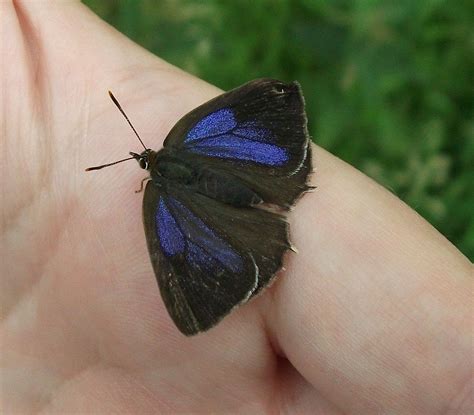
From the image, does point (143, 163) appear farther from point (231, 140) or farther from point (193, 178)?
point (231, 140)

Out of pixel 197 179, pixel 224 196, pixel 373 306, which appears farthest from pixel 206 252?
pixel 373 306

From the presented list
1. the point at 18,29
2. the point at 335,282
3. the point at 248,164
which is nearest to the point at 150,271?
the point at 248,164

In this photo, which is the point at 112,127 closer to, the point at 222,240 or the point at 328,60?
the point at 222,240

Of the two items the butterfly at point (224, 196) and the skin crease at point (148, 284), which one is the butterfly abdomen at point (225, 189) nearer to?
the butterfly at point (224, 196)

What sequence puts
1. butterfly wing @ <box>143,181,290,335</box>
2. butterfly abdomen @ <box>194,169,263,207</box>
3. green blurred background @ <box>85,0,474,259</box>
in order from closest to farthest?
butterfly wing @ <box>143,181,290,335</box>
butterfly abdomen @ <box>194,169,263,207</box>
green blurred background @ <box>85,0,474,259</box>

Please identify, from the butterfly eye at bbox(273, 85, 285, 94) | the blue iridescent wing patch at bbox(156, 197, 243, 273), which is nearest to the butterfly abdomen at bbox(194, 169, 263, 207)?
the blue iridescent wing patch at bbox(156, 197, 243, 273)

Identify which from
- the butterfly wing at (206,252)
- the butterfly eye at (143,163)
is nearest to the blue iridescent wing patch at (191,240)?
the butterfly wing at (206,252)

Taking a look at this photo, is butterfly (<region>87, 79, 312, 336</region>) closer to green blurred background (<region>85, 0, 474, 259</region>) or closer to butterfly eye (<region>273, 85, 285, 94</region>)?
butterfly eye (<region>273, 85, 285, 94</region>)
